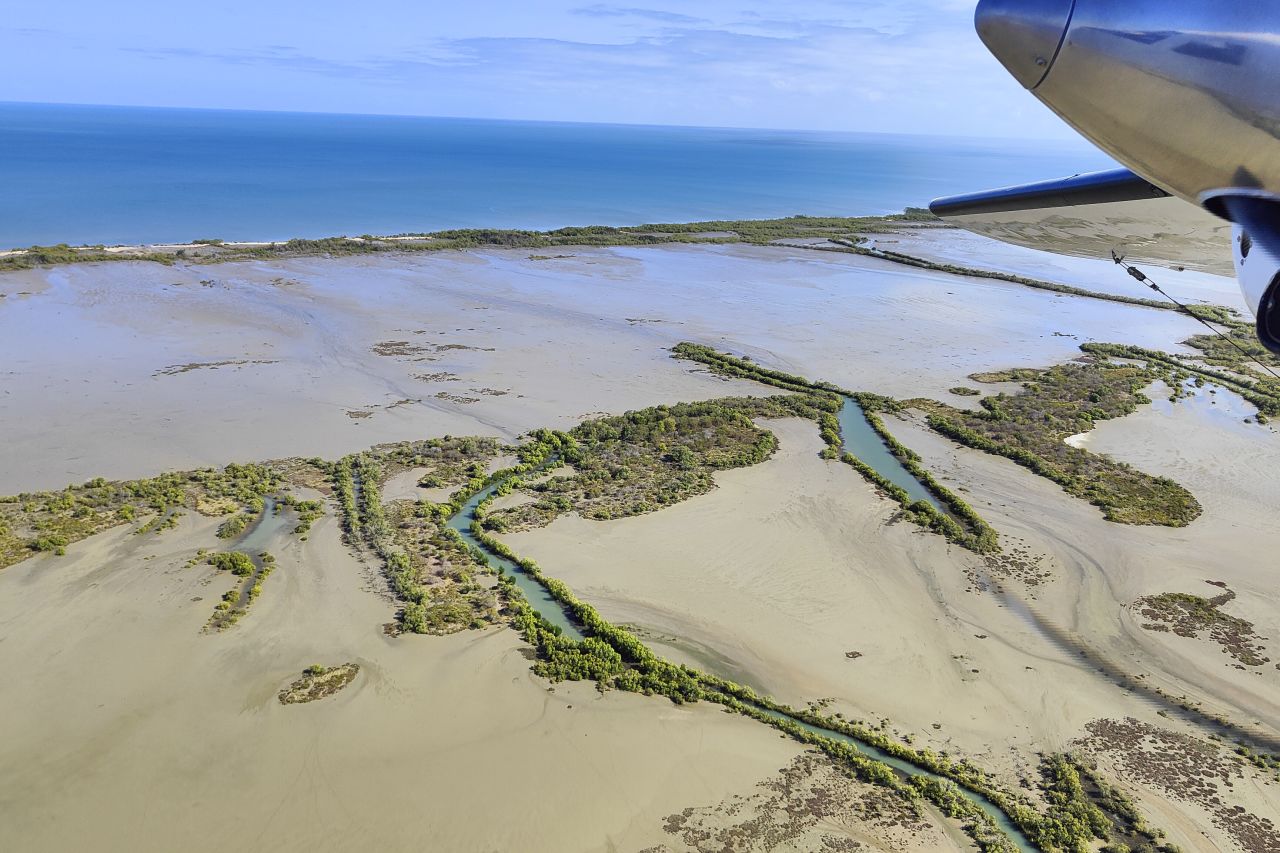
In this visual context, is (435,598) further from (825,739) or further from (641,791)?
(825,739)

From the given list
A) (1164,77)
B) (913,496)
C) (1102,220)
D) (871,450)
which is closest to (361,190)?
(871,450)

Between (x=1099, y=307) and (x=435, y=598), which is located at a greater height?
(x=1099, y=307)

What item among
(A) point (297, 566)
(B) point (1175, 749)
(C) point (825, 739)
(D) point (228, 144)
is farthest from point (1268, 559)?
(D) point (228, 144)

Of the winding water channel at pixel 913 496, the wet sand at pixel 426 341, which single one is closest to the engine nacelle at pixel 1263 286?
the winding water channel at pixel 913 496

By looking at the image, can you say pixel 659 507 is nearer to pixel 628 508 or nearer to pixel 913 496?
pixel 628 508

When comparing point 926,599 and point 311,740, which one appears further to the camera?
point 926,599

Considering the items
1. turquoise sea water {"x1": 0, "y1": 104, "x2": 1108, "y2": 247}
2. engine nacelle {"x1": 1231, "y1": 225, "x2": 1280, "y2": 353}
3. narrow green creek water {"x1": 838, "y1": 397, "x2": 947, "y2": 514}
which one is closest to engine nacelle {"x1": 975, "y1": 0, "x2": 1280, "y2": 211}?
engine nacelle {"x1": 1231, "y1": 225, "x2": 1280, "y2": 353}

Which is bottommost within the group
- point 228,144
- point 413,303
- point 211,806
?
point 211,806
